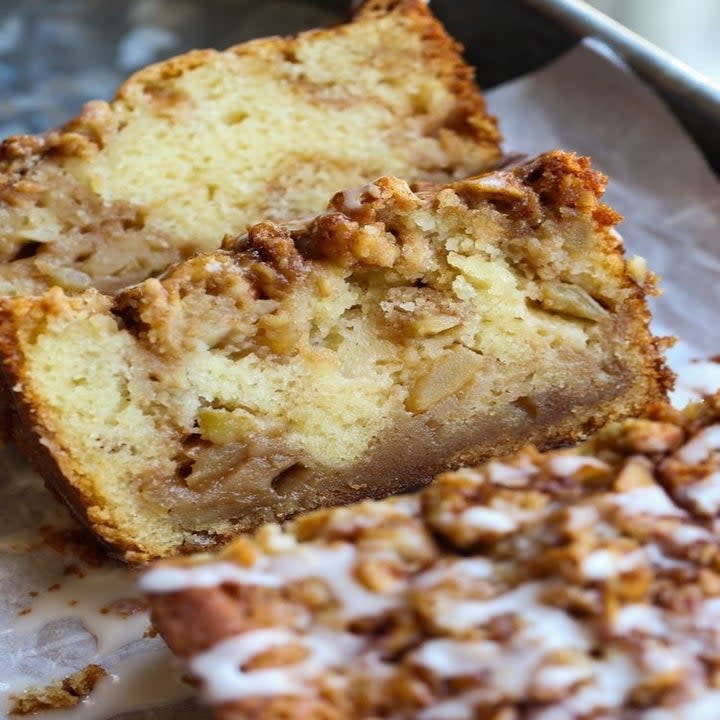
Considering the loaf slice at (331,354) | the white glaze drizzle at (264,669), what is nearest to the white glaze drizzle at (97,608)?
the loaf slice at (331,354)

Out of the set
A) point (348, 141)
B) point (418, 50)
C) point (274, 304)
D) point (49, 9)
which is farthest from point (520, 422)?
point (49, 9)

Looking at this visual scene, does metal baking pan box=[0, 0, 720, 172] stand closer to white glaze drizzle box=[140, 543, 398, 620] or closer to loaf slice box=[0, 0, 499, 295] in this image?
loaf slice box=[0, 0, 499, 295]

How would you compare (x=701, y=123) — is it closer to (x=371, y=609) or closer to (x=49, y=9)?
(x=371, y=609)

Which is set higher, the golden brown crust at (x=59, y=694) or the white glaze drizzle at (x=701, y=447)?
the white glaze drizzle at (x=701, y=447)

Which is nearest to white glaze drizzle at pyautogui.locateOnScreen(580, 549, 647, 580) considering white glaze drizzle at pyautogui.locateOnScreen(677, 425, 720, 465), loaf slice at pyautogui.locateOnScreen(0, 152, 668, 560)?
white glaze drizzle at pyautogui.locateOnScreen(677, 425, 720, 465)

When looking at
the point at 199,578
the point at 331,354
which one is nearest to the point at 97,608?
the point at 331,354

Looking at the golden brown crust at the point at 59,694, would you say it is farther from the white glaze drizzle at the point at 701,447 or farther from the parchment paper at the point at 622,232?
the white glaze drizzle at the point at 701,447
